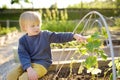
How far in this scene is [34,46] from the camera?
11.0 feet

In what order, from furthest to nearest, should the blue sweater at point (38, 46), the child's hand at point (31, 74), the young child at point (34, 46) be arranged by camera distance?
the blue sweater at point (38, 46) → the young child at point (34, 46) → the child's hand at point (31, 74)

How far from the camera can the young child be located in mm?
3199

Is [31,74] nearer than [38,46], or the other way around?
[31,74]

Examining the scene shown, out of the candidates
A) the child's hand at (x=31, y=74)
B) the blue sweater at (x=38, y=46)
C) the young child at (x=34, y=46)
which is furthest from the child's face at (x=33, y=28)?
the child's hand at (x=31, y=74)

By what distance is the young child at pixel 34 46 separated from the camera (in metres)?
3.20

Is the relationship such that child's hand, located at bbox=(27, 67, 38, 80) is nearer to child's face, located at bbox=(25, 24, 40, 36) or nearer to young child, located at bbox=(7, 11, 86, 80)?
young child, located at bbox=(7, 11, 86, 80)

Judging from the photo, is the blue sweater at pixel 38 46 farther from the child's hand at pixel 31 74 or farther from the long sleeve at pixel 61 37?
the child's hand at pixel 31 74

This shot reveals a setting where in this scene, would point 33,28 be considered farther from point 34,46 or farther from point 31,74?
point 31,74

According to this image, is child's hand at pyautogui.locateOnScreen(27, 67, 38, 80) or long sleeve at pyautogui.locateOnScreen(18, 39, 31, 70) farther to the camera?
long sleeve at pyautogui.locateOnScreen(18, 39, 31, 70)

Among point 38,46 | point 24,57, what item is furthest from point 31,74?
point 38,46

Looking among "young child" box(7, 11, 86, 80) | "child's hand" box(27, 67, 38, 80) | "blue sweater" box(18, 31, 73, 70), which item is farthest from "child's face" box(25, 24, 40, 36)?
"child's hand" box(27, 67, 38, 80)

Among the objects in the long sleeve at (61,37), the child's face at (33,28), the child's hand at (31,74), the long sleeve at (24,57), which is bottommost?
the child's hand at (31,74)

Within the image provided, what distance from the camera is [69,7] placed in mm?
25906

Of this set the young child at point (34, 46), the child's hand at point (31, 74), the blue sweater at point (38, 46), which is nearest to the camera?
the child's hand at point (31, 74)
